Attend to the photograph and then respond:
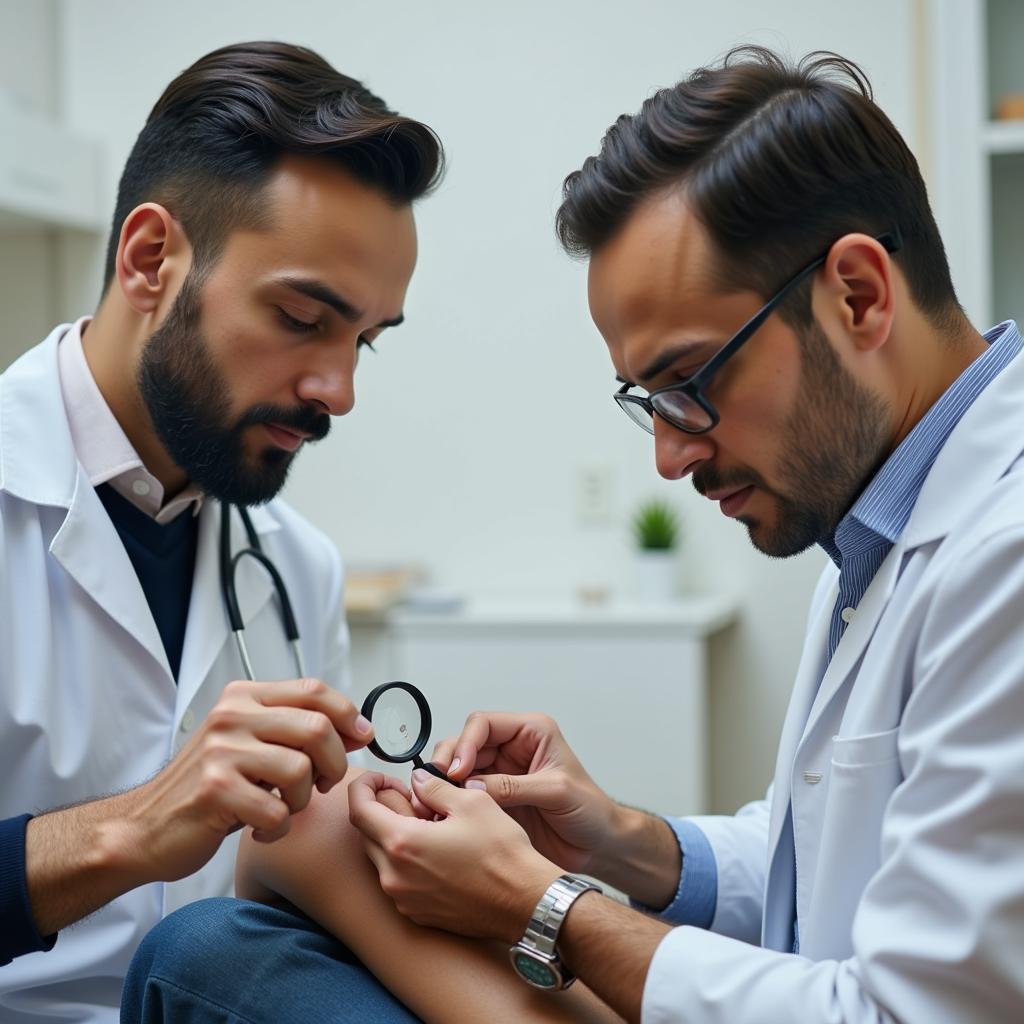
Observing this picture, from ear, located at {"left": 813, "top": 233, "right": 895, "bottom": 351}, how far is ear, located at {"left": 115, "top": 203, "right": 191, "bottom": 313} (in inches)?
32.9

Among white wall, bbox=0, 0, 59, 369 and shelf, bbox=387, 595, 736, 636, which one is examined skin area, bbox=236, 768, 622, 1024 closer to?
shelf, bbox=387, 595, 736, 636

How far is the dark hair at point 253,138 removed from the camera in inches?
59.8

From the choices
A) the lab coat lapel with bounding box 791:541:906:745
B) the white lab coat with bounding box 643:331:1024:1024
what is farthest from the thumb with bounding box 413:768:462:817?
the lab coat lapel with bounding box 791:541:906:745

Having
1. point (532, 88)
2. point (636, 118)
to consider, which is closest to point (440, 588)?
point (532, 88)

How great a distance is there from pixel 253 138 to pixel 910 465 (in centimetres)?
91

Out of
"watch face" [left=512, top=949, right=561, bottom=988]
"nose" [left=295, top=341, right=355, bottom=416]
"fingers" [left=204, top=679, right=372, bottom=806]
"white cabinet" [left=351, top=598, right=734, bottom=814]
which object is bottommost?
"white cabinet" [left=351, top=598, right=734, bottom=814]

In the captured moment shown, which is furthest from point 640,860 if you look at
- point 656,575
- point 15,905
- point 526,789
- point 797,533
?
point 656,575

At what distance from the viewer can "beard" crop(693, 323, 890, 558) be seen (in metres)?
1.11

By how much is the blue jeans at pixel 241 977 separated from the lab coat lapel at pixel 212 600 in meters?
0.45

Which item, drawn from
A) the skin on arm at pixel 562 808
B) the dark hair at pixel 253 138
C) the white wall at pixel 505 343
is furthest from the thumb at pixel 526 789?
the white wall at pixel 505 343

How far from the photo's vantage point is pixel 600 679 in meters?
2.76

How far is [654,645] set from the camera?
108 inches

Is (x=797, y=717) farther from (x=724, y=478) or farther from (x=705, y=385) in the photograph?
(x=705, y=385)

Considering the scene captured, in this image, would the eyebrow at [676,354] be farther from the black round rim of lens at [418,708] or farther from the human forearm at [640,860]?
the human forearm at [640,860]
